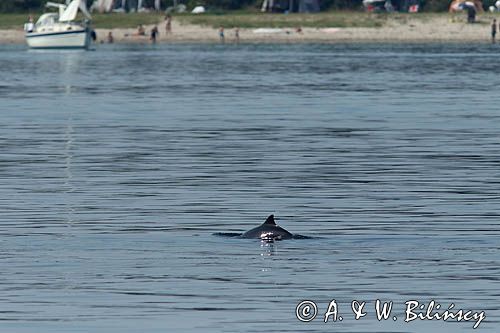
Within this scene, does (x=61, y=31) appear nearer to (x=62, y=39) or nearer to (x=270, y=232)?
(x=62, y=39)

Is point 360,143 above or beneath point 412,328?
beneath

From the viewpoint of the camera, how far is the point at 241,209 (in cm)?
3034

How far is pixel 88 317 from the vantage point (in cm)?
1995

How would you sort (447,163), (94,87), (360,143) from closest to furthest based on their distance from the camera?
(447,163), (360,143), (94,87)

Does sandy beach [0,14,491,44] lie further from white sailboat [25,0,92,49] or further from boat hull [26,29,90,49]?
white sailboat [25,0,92,49]

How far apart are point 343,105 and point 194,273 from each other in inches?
1634

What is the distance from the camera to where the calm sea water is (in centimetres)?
2088

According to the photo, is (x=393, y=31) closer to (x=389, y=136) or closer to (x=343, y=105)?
(x=343, y=105)

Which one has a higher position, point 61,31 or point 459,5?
point 459,5

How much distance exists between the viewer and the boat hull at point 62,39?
14525 cm

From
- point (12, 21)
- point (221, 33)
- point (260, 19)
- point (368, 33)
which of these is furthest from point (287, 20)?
point (12, 21)

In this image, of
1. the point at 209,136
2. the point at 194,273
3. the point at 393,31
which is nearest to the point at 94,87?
the point at 209,136

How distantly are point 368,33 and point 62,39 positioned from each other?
29609 mm

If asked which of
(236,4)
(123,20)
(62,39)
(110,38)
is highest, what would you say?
(236,4)
